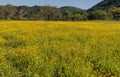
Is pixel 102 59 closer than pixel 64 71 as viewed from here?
No

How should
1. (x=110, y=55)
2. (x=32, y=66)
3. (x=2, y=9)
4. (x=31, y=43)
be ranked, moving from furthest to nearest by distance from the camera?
(x=2, y=9)
(x=31, y=43)
(x=110, y=55)
(x=32, y=66)

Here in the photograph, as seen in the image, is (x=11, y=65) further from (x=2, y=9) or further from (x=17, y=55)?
(x=2, y=9)

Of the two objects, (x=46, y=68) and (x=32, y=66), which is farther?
(x=32, y=66)

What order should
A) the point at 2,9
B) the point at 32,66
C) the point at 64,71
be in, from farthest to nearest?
the point at 2,9 → the point at 32,66 → the point at 64,71

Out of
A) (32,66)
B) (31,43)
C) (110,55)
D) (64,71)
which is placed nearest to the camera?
(64,71)

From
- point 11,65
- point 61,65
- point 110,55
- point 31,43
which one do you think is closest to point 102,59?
point 110,55

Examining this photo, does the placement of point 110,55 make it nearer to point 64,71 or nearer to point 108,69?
point 108,69

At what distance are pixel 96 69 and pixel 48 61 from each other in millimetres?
1701

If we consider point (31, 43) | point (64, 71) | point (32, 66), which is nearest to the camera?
point (64, 71)

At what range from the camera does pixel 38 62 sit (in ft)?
42.2

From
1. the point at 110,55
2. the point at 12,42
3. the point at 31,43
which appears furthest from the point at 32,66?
the point at 12,42

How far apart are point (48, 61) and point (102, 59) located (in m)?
2.00

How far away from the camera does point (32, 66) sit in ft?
41.7

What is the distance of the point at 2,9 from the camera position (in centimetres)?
13325
